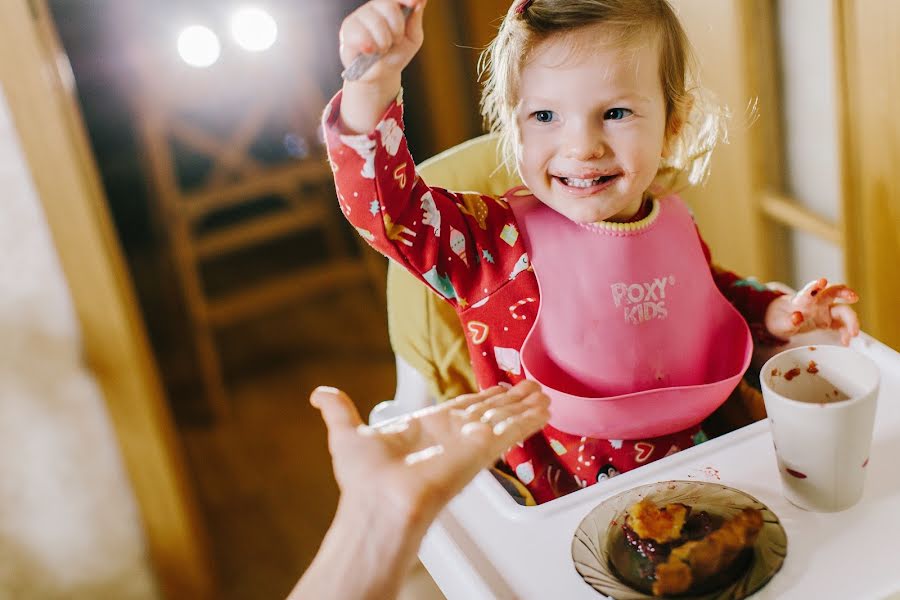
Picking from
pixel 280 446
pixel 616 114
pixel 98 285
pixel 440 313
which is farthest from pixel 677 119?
pixel 280 446

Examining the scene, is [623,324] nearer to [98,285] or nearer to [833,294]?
[833,294]

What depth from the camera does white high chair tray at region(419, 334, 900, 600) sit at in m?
0.73

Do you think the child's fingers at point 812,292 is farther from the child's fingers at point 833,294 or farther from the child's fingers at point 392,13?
the child's fingers at point 392,13

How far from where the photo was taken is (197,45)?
2.41m

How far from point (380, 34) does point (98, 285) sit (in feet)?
3.15

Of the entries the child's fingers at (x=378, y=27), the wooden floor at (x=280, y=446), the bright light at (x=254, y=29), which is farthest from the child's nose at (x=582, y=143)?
the bright light at (x=254, y=29)

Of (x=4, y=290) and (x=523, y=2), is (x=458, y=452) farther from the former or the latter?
(x=4, y=290)

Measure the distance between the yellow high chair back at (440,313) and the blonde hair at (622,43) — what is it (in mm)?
49

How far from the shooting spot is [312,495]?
2.15m

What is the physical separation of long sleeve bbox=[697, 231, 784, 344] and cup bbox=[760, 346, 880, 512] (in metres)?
0.23

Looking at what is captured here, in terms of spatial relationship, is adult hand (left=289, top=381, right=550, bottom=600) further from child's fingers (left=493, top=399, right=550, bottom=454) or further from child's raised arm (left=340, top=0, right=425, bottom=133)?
child's raised arm (left=340, top=0, right=425, bottom=133)

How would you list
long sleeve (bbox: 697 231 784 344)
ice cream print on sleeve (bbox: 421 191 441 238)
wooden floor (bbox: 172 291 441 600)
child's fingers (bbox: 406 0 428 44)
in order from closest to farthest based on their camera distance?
1. child's fingers (bbox: 406 0 428 44)
2. ice cream print on sleeve (bbox: 421 191 441 238)
3. long sleeve (bbox: 697 231 784 344)
4. wooden floor (bbox: 172 291 441 600)

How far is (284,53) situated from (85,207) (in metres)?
1.03

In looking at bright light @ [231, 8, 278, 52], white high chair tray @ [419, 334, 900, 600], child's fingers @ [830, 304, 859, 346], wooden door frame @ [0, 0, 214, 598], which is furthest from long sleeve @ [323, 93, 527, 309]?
bright light @ [231, 8, 278, 52]
